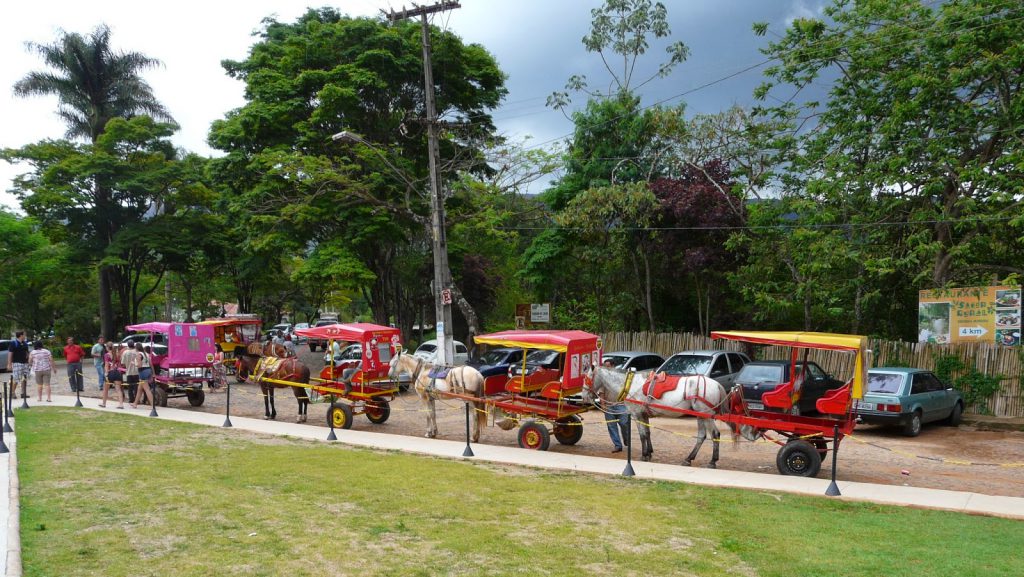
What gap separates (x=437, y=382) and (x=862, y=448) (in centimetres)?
866

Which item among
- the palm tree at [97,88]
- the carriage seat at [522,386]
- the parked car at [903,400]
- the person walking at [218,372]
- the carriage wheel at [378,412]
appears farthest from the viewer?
the palm tree at [97,88]

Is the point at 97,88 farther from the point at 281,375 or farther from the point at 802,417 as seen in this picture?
the point at 802,417

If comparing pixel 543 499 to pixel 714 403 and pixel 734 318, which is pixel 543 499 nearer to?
pixel 714 403

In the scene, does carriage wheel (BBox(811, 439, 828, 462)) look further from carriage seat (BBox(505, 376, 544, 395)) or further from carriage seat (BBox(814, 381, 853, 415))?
carriage seat (BBox(505, 376, 544, 395))

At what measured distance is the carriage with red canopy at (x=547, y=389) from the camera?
13820 mm

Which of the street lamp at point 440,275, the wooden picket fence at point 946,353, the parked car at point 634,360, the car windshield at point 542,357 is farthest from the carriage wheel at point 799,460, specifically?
the street lamp at point 440,275

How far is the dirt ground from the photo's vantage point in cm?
1205

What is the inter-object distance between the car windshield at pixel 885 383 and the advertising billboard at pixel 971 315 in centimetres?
494

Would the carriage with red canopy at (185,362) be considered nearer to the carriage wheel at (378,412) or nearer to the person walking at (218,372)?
the person walking at (218,372)

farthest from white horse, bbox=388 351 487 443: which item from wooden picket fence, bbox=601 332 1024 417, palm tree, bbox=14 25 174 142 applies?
palm tree, bbox=14 25 174 142

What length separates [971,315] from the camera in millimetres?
19672

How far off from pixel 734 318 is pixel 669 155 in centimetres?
691

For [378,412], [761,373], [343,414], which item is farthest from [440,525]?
[761,373]

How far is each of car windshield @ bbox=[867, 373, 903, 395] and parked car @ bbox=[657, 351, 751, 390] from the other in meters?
3.57
